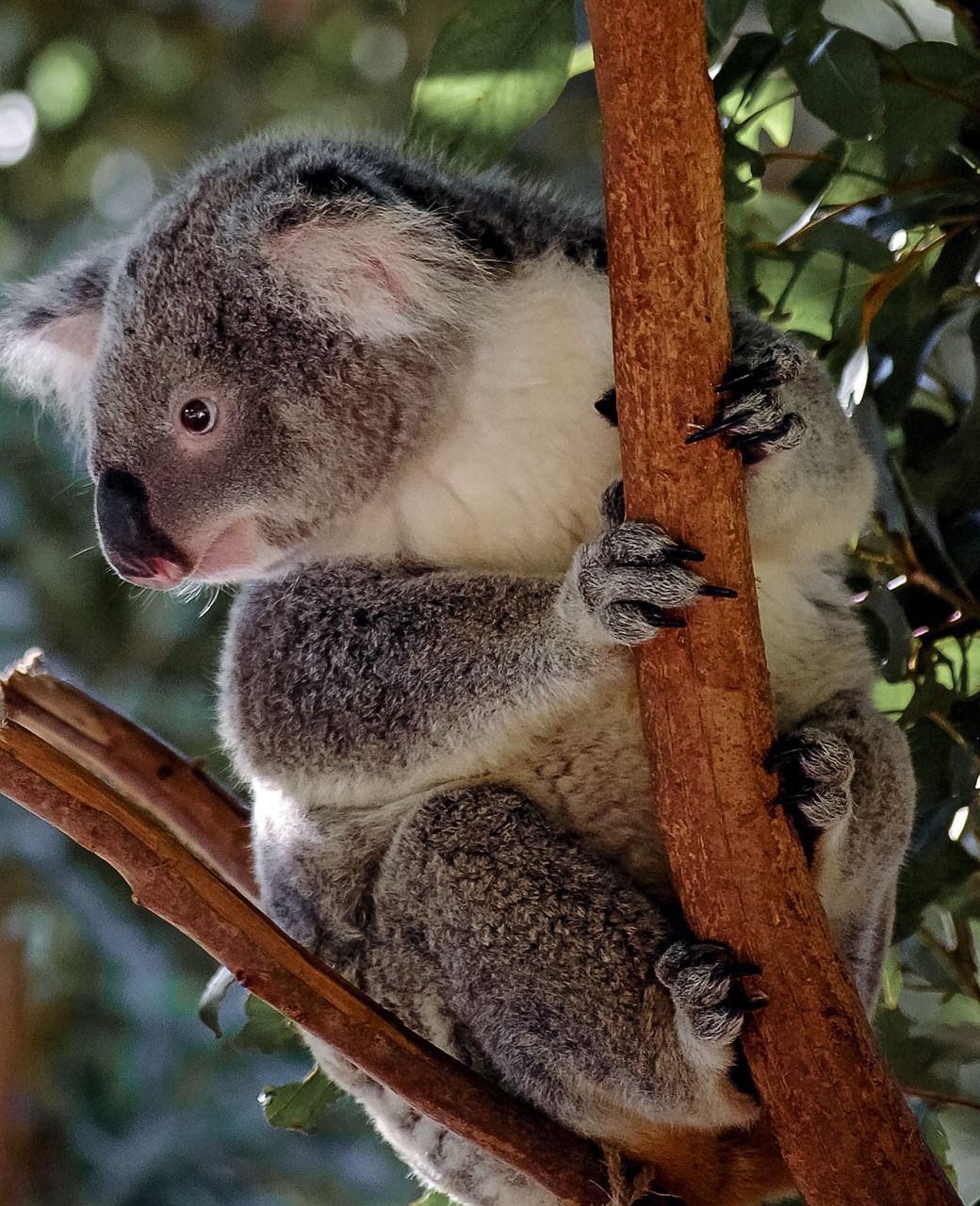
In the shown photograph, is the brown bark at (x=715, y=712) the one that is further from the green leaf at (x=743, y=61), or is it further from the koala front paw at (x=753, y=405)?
the green leaf at (x=743, y=61)

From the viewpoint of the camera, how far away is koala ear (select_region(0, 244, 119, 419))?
2.37 m

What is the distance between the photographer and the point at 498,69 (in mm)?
2002

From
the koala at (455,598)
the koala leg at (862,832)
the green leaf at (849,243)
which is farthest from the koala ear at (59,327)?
the koala leg at (862,832)

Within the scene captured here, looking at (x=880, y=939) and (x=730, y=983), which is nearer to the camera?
(x=730, y=983)

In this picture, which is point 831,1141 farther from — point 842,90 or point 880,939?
point 842,90

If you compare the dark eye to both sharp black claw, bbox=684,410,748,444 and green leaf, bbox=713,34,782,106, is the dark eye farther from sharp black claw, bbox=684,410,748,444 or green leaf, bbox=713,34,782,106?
green leaf, bbox=713,34,782,106

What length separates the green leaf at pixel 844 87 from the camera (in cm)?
196

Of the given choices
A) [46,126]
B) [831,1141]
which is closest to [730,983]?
[831,1141]

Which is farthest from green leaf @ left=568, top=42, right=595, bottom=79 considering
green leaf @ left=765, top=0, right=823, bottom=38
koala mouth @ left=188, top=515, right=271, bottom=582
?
koala mouth @ left=188, top=515, right=271, bottom=582

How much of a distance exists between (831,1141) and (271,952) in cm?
72

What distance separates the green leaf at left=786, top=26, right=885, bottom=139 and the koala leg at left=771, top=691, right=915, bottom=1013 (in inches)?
32.7

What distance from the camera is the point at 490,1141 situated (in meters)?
1.85

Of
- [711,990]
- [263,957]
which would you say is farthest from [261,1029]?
[711,990]

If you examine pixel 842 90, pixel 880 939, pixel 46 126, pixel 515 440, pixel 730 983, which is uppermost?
pixel 842 90
